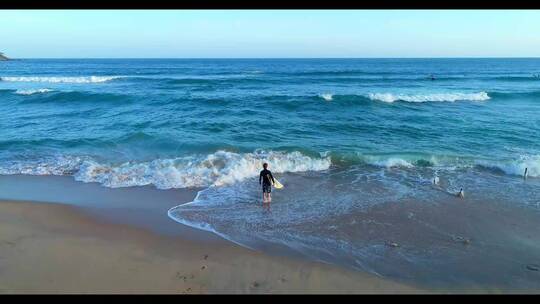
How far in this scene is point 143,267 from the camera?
6.30m

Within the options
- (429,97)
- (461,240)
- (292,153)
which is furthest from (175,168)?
(429,97)

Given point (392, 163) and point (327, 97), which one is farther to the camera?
point (327, 97)

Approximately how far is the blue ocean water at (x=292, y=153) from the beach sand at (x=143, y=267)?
602 mm

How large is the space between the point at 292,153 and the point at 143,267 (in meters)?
7.96

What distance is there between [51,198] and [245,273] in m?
6.00

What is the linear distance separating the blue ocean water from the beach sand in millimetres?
602

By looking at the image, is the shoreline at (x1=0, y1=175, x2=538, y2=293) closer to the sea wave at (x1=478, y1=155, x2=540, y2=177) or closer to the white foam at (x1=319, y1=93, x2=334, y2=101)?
the sea wave at (x1=478, y1=155, x2=540, y2=177)

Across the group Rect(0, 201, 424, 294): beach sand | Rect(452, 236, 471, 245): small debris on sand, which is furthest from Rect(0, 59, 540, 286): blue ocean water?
Rect(452, 236, 471, 245): small debris on sand

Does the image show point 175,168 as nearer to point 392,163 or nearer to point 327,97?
point 392,163

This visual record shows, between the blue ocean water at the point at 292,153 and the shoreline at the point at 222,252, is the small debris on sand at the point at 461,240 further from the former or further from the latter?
the blue ocean water at the point at 292,153

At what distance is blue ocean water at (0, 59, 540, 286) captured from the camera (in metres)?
8.73
